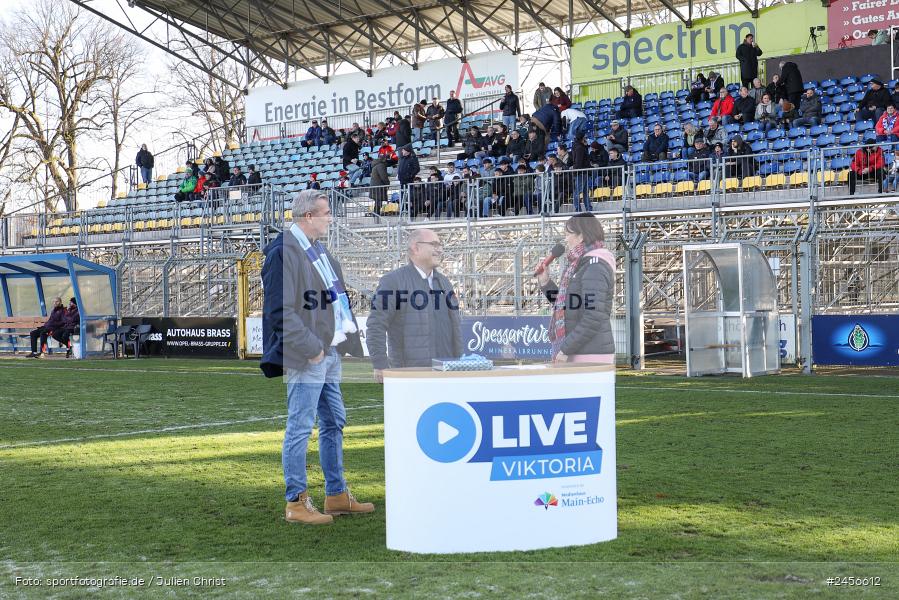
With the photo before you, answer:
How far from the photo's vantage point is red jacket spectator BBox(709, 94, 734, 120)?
2761 cm

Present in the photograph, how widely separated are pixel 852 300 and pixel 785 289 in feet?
5.19

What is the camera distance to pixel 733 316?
20.6 meters

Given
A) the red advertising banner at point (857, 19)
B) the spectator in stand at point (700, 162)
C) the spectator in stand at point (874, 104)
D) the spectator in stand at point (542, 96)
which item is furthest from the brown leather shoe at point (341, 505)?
the red advertising banner at point (857, 19)

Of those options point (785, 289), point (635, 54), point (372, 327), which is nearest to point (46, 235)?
point (635, 54)

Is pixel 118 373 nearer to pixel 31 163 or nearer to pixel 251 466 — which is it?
pixel 251 466

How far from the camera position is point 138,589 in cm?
562

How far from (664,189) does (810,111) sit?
423cm

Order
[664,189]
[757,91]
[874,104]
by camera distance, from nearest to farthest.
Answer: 1. [664,189]
2. [874,104]
3. [757,91]

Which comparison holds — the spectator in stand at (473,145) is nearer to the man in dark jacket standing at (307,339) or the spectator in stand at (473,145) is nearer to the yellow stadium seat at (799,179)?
the yellow stadium seat at (799,179)

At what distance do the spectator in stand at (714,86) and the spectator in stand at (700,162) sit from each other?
17.2 feet

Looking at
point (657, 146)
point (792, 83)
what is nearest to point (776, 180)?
point (657, 146)

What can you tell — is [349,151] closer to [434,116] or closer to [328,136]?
[434,116]

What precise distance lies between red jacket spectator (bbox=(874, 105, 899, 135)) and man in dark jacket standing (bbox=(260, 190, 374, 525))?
1893 centimetres

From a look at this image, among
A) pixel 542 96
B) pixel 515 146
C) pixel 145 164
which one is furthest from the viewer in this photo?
pixel 145 164
